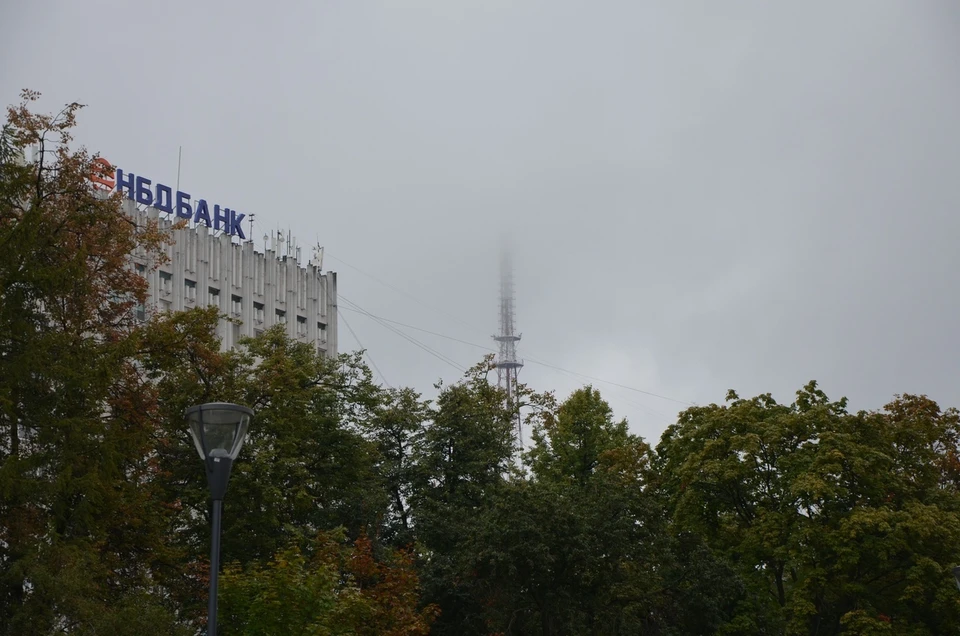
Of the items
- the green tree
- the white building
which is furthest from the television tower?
the green tree

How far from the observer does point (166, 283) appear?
82.2 meters

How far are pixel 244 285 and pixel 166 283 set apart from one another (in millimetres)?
7829

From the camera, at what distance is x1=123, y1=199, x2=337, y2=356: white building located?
82.6m

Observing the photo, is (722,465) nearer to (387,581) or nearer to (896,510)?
(896,510)

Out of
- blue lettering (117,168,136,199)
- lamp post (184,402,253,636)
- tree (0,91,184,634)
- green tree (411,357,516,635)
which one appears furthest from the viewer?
blue lettering (117,168,136,199)

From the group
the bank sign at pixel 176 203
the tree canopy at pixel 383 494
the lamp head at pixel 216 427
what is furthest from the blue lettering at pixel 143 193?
the lamp head at pixel 216 427

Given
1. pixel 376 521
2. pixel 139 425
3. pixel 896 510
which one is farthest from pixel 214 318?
pixel 896 510

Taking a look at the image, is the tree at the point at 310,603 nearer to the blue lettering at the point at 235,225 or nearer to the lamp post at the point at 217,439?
the lamp post at the point at 217,439

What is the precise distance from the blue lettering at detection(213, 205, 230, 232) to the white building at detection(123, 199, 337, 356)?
581 mm

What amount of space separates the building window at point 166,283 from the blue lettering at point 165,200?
16.4 ft

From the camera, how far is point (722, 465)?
45.5 m

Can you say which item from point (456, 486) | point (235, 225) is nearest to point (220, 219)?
point (235, 225)

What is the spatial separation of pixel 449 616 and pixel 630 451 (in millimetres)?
11083

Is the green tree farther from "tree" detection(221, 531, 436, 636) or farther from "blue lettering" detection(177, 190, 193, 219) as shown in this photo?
"blue lettering" detection(177, 190, 193, 219)
